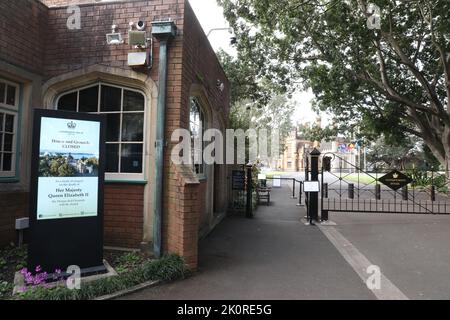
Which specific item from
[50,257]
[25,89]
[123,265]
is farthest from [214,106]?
[50,257]

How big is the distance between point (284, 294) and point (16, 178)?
16.0 ft

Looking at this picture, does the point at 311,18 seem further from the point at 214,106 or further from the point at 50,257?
the point at 50,257

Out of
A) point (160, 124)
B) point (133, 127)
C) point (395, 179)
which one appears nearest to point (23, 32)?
point (133, 127)

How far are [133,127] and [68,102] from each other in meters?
1.43

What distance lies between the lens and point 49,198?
13.3ft

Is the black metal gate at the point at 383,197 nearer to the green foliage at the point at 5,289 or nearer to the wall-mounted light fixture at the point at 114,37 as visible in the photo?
the wall-mounted light fixture at the point at 114,37

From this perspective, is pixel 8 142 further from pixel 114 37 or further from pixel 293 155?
pixel 293 155

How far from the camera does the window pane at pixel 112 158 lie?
A: 18.7 feet

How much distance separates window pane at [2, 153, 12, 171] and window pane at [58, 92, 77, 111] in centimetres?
124

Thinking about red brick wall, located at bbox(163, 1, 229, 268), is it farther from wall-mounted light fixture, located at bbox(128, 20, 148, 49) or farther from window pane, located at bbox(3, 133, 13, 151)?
window pane, located at bbox(3, 133, 13, 151)

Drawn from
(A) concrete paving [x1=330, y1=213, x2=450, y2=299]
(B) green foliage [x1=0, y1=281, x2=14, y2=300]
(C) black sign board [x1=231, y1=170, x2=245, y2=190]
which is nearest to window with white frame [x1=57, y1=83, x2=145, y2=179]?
(B) green foliage [x1=0, y1=281, x2=14, y2=300]

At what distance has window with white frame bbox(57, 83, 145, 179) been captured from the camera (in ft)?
18.5

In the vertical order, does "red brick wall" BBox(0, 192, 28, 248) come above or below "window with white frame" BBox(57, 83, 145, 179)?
below

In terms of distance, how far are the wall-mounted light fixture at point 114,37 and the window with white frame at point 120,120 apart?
30.7 inches
